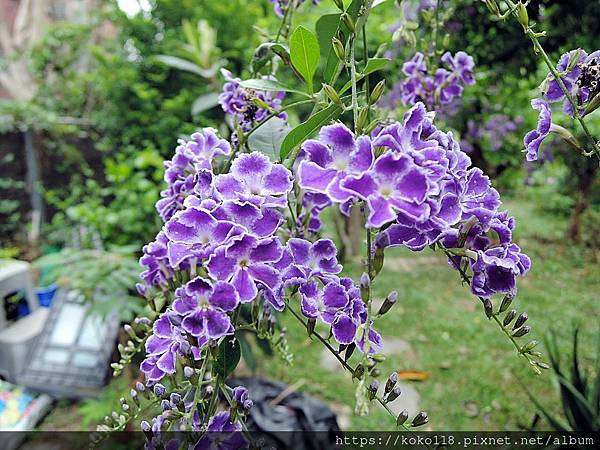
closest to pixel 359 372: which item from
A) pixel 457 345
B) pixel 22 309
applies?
pixel 457 345


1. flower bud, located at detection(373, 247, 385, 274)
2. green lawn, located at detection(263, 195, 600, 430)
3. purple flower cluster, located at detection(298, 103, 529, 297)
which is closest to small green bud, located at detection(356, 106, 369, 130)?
purple flower cluster, located at detection(298, 103, 529, 297)

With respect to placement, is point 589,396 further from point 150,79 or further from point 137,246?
point 150,79

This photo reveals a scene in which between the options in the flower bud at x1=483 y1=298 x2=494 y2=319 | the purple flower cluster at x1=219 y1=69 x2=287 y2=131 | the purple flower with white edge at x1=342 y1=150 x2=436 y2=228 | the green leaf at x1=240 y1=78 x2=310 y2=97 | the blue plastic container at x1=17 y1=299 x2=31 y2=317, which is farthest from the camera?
the blue plastic container at x1=17 y1=299 x2=31 y2=317

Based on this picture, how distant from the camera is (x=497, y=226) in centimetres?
49

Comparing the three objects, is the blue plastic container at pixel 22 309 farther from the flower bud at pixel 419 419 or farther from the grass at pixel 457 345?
the flower bud at pixel 419 419

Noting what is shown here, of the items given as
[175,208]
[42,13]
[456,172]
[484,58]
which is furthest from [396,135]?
[42,13]

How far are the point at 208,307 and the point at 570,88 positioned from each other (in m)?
0.50

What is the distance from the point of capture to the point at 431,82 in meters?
0.93

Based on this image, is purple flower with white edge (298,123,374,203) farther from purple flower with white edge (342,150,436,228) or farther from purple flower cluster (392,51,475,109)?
purple flower cluster (392,51,475,109)

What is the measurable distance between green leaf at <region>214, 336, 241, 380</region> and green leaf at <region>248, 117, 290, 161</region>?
24 cm

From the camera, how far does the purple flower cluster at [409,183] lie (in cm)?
42

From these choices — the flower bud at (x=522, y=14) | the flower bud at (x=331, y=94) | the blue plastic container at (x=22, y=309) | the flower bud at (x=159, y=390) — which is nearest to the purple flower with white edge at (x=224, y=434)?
the flower bud at (x=159, y=390)

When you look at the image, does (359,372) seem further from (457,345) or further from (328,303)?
(457,345)

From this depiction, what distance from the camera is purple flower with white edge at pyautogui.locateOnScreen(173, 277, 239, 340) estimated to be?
0.46 m
